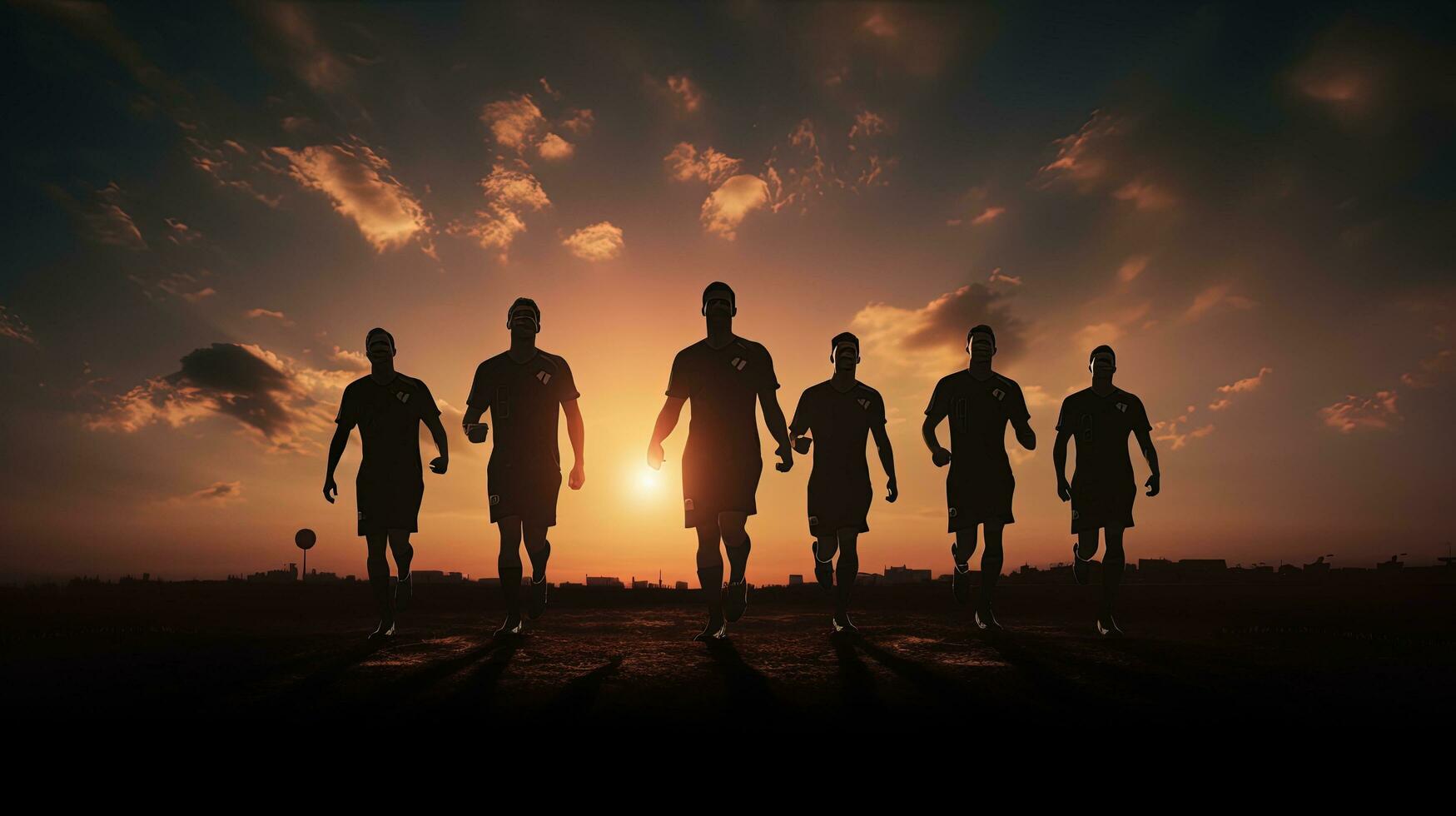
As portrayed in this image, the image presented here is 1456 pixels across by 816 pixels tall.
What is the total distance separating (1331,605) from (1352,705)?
1179 cm

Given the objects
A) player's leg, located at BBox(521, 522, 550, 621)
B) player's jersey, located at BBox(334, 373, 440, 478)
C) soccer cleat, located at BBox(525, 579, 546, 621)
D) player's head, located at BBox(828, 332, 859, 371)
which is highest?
player's head, located at BBox(828, 332, 859, 371)

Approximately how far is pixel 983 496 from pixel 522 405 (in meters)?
5.09

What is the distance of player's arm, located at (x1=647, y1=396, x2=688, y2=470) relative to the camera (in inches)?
299

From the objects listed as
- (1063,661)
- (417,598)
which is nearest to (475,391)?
(1063,661)

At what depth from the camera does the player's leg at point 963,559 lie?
28.2ft

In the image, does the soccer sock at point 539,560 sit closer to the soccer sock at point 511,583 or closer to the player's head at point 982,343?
the soccer sock at point 511,583

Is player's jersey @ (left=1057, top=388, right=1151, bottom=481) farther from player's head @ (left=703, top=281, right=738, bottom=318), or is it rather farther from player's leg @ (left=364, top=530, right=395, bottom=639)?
player's leg @ (left=364, top=530, right=395, bottom=639)

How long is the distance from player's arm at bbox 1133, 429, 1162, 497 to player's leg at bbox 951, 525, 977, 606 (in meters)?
2.21

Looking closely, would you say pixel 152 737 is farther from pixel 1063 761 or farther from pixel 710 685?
pixel 1063 761

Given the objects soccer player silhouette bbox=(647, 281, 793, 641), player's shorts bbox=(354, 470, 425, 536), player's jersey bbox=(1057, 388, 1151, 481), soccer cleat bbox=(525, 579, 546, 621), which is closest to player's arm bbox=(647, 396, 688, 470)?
soccer player silhouette bbox=(647, 281, 793, 641)

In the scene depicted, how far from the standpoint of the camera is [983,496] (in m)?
8.49

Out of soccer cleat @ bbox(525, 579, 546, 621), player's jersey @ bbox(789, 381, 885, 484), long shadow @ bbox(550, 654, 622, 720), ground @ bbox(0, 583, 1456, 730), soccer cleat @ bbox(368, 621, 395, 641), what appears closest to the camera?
long shadow @ bbox(550, 654, 622, 720)

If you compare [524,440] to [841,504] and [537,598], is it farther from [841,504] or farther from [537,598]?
[841,504]

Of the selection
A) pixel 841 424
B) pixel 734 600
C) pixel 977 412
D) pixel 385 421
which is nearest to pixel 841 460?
pixel 841 424
